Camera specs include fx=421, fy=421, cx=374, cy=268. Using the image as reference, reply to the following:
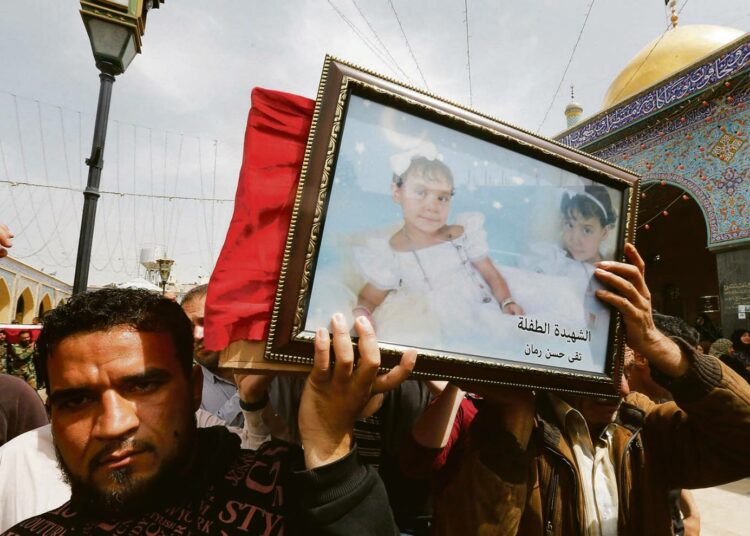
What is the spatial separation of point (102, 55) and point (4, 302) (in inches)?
943

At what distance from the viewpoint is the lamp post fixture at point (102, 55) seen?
2473 millimetres

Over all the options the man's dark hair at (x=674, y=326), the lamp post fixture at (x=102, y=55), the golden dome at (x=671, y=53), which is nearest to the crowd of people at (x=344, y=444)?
the man's dark hair at (x=674, y=326)

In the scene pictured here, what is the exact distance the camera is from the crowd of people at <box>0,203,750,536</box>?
823 mm

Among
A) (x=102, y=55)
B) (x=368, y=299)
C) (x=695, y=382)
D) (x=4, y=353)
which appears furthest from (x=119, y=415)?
(x=4, y=353)

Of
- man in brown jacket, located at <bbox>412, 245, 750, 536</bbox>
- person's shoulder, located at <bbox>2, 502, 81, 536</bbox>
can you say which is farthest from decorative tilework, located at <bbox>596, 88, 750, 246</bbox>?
person's shoulder, located at <bbox>2, 502, 81, 536</bbox>

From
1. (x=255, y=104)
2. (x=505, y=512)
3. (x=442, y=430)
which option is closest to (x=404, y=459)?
(x=442, y=430)

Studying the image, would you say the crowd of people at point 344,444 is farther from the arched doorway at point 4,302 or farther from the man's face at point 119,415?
the arched doorway at point 4,302

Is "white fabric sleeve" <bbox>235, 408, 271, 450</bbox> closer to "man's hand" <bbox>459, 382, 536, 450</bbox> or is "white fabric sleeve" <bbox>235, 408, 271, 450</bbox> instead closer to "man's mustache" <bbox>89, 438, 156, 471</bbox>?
"man's mustache" <bbox>89, 438, 156, 471</bbox>

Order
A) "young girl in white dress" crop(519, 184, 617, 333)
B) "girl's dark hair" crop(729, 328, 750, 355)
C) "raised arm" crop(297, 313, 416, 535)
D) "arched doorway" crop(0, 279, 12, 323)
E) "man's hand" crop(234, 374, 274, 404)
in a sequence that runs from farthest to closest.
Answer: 1. "arched doorway" crop(0, 279, 12, 323)
2. "girl's dark hair" crop(729, 328, 750, 355)
3. "man's hand" crop(234, 374, 274, 404)
4. "young girl in white dress" crop(519, 184, 617, 333)
5. "raised arm" crop(297, 313, 416, 535)

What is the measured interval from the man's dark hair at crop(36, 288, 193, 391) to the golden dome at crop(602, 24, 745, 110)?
1099 cm

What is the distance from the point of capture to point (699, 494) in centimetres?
450

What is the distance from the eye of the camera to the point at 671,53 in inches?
398

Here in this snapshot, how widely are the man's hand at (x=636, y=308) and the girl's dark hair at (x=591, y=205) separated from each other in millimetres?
96

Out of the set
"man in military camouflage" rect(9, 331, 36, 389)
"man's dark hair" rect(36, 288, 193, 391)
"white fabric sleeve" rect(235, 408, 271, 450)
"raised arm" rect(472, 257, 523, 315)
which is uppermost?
"raised arm" rect(472, 257, 523, 315)
